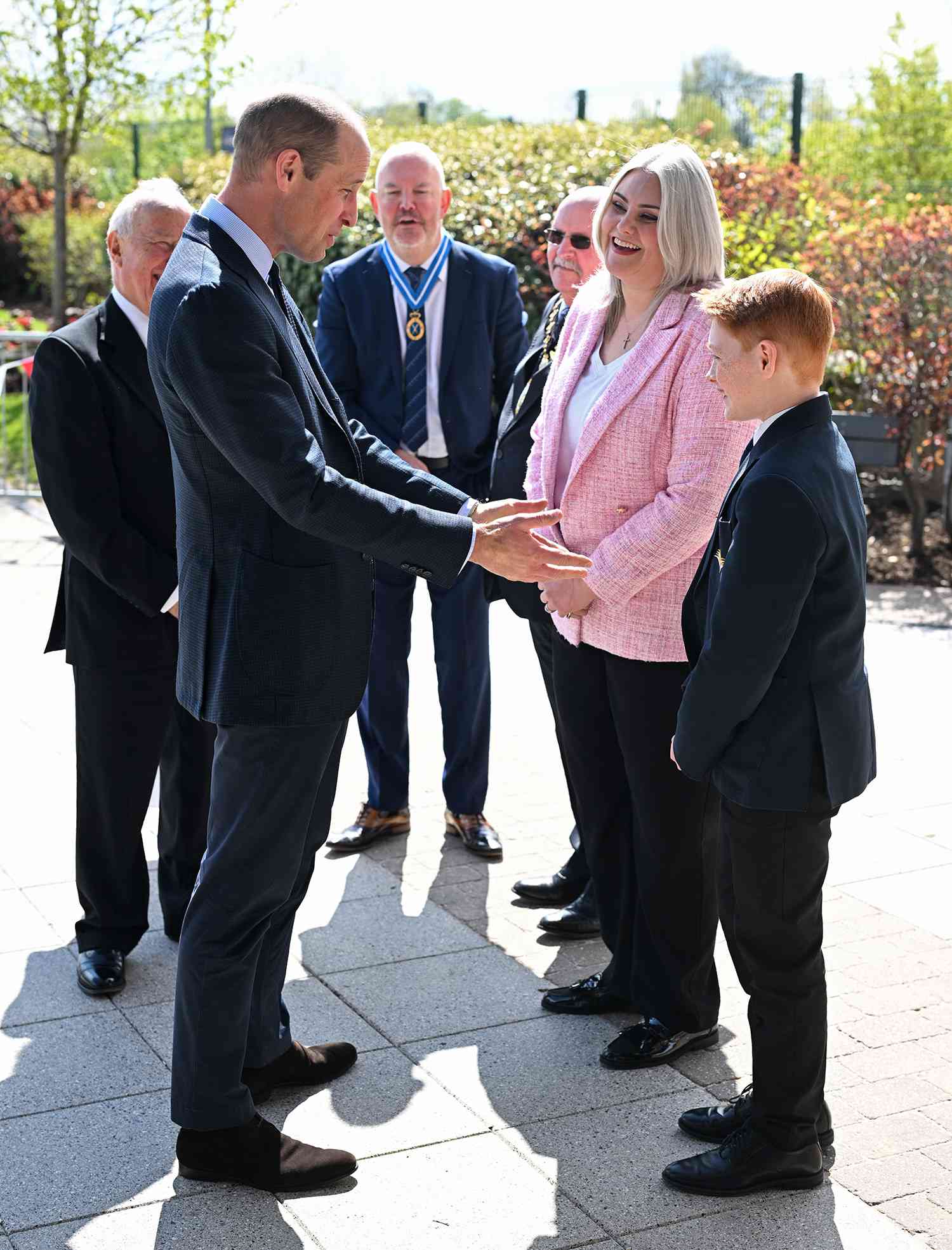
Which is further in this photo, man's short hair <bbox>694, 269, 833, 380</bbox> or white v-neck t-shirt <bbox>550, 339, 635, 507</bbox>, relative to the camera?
white v-neck t-shirt <bbox>550, 339, 635, 507</bbox>

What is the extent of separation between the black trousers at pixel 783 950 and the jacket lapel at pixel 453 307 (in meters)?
2.68

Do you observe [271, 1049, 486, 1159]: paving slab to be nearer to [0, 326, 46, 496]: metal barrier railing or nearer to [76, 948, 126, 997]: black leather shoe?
[76, 948, 126, 997]: black leather shoe

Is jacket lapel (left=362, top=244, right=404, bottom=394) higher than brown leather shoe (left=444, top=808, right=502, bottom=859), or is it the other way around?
jacket lapel (left=362, top=244, right=404, bottom=394)

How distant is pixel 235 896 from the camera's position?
310 cm

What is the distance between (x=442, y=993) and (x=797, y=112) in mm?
13235

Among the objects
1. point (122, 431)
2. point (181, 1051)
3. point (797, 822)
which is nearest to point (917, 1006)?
point (797, 822)

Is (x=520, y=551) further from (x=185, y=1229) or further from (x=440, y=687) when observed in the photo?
(x=440, y=687)

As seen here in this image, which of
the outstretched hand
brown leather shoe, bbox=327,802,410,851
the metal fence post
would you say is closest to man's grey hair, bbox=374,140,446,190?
brown leather shoe, bbox=327,802,410,851

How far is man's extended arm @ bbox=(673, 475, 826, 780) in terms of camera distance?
288 cm

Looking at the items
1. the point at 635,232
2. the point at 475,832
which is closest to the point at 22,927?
the point at 475,832

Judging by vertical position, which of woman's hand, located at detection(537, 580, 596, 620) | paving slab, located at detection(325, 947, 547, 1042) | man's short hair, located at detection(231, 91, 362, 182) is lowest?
paving slab, located at detection(325, 947, 547, 1042)

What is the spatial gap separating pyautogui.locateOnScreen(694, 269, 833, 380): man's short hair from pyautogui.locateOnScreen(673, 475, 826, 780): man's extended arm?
301 mm

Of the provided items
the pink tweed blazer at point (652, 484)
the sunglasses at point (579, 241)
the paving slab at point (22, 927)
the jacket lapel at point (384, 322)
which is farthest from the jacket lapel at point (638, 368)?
the paving slab at point (22, 927)

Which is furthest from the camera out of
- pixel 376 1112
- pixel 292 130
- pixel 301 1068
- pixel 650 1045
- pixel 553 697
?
pixel 553 697
